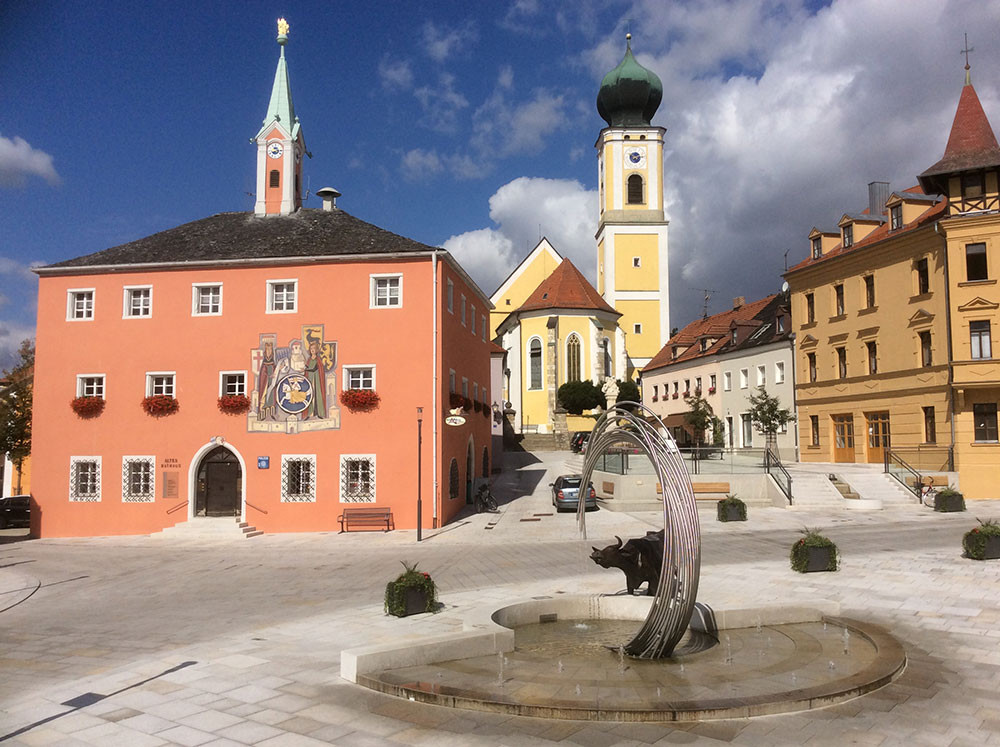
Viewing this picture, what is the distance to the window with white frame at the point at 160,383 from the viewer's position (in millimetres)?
29641

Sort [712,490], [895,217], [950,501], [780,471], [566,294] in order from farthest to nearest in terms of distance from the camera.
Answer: [566,294] → [895,217] → [712,490] → [780,471] → [950,501]

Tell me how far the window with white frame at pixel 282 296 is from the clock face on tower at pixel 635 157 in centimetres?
5426

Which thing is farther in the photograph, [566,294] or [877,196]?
[566,294]

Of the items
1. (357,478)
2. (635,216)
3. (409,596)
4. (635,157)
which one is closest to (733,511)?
(357,478)

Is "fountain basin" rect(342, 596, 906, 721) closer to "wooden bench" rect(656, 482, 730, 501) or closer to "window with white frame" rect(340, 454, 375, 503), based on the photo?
"window with white frame" rect(340, 454, 375, 503)

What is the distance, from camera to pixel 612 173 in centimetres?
7662

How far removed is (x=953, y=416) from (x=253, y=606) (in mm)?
29848

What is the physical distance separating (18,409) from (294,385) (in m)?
17.0

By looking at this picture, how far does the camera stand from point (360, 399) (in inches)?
1114

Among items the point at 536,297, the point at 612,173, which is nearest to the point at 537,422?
Result: the point at 536,297

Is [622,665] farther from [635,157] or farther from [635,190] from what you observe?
[635,157]

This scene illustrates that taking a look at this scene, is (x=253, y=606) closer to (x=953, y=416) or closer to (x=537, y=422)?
(x=953, y=416)

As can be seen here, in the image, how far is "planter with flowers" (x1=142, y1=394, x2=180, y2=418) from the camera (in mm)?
29078

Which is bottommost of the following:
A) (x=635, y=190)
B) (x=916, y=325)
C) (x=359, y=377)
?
(x=359, y=377)
